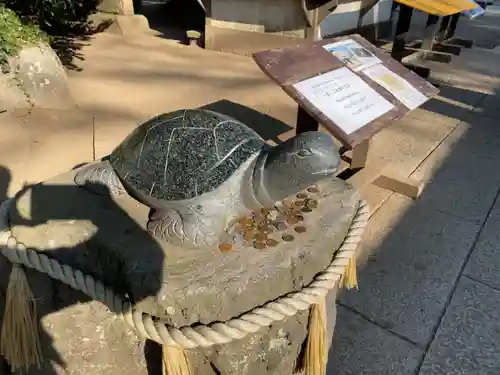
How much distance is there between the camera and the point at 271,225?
1546mm

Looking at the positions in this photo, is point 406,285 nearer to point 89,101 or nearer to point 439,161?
point 439,161

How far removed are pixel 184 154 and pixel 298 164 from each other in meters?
0.38

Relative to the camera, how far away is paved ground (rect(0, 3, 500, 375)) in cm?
189

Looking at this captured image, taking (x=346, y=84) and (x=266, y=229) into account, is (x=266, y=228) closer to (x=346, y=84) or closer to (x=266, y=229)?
(x=266, y=229)

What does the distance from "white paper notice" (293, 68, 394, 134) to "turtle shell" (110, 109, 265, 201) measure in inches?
28.2

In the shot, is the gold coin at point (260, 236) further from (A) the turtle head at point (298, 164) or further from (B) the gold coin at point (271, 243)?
(A) the turtle head at point (298, 164)

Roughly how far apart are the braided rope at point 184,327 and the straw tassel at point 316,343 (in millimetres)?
141

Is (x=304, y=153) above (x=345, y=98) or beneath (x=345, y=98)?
above

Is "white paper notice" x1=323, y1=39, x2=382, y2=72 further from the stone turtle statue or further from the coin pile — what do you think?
the stone turtle statue

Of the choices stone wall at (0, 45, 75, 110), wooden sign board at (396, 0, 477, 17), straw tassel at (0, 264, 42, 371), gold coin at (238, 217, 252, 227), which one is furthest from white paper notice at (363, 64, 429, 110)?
stone wall at (0, 45, 75, 110)

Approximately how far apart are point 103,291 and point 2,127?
2743mm

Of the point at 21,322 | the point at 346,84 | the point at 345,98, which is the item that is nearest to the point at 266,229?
the point at 21,322

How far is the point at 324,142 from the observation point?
4.35ft

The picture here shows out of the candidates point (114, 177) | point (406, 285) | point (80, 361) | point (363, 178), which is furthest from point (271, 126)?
point (80, 361)
